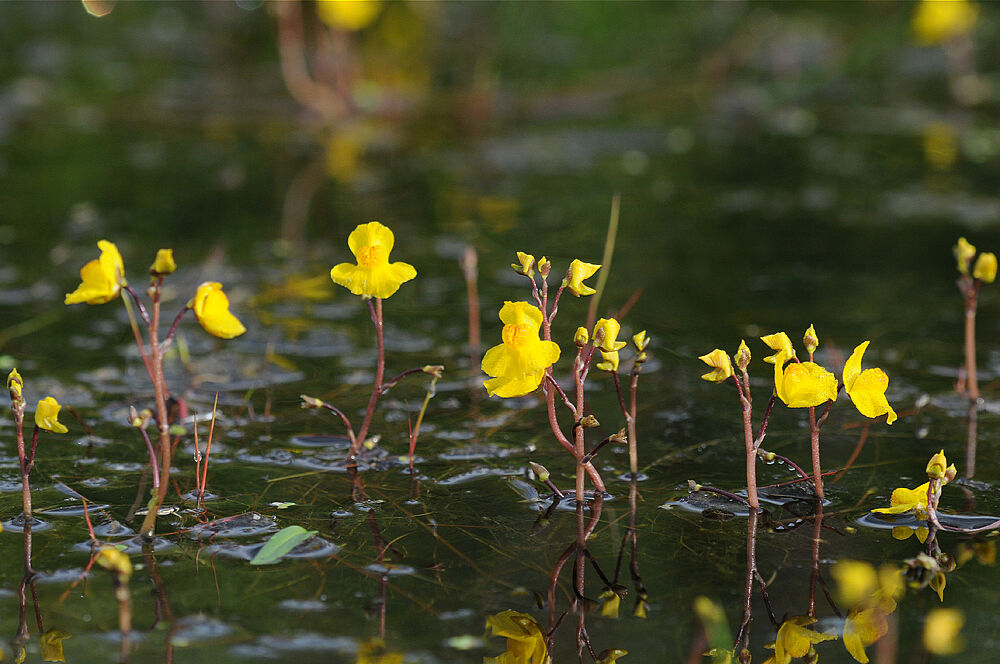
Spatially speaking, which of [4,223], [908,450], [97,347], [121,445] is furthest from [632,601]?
[4,223]

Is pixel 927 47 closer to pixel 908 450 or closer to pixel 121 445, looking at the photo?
pixel 908 450

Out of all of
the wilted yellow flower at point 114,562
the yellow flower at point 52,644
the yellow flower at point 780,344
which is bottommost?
the yellow flower at point 52,644

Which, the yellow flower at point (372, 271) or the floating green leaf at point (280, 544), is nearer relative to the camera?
the floating green leaf at point (280, 544)

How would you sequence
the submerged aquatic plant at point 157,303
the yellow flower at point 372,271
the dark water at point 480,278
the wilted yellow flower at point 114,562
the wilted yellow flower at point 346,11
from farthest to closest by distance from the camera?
the wilted yellow flower at point 346,11
the yellow flower at point 372,271
the submerged aquatic plant at point 157,303
the dark water at point 480,278
the wilted yellow flower at point 114,562

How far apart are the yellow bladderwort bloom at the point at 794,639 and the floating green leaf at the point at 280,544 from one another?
713 millimetres

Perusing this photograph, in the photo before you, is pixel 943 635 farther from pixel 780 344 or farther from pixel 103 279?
pixel 103 279

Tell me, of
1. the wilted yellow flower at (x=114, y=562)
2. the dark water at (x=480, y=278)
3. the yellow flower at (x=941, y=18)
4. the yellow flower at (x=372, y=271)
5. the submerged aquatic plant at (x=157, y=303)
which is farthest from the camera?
the yellow flower at (x=941, y=18)

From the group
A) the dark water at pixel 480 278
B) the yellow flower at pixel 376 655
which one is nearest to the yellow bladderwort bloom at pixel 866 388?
the dark water at pixel 480 278

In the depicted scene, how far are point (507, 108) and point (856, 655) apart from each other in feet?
15.8

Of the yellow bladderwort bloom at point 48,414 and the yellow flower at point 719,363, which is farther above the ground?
the yellow flower at point 719,363

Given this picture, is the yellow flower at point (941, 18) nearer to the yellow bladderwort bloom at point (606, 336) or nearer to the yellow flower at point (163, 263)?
the yellow bladderwort bloom at point (606, 336)

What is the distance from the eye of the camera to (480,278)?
344 centimetres

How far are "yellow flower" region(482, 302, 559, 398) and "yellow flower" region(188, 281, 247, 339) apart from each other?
0.42m

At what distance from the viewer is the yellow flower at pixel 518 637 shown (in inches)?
57.9
